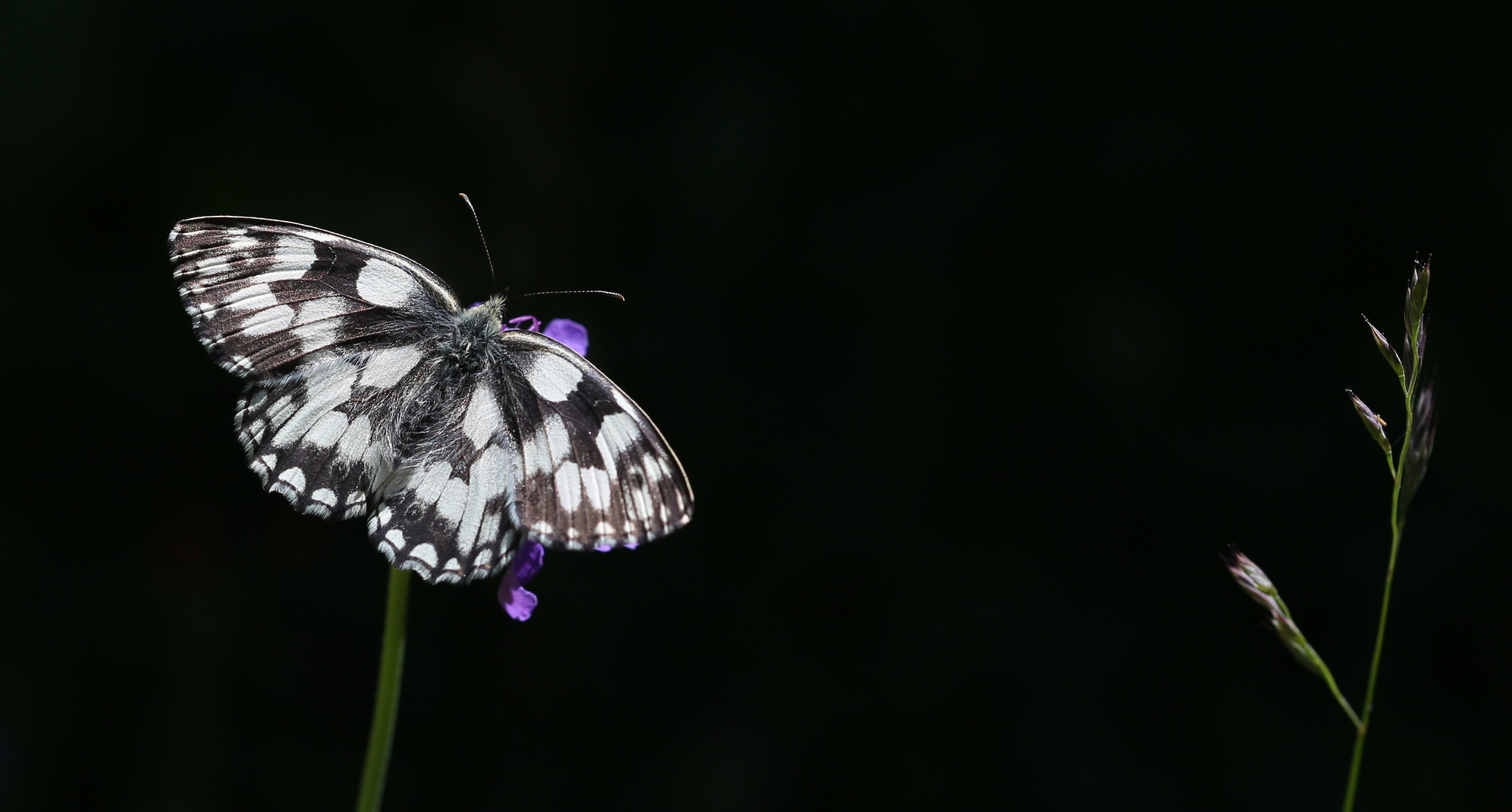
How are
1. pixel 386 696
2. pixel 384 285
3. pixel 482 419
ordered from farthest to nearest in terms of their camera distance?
pixel 384 285 → pixel 482 419 → pixel 386 696

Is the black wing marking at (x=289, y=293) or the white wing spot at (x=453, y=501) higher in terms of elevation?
the black wing marking at (x=289, y=293)

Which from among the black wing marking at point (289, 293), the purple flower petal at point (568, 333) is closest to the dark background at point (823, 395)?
the purple flower petal at point (568, 333)

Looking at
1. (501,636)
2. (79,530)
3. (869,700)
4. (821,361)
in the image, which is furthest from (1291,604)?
(79,530)

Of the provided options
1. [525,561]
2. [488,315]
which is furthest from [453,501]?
[488,315]

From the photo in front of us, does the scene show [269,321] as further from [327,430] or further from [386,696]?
[386,696]

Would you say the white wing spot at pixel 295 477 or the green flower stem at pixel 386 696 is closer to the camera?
the green flower stem at pixel 386 696

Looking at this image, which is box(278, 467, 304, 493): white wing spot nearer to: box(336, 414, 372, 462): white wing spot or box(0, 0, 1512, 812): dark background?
box(336, 414, 372, 462): white wing spot

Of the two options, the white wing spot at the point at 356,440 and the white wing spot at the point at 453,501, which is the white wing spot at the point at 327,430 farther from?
the white wing spot at the point at 453,501
